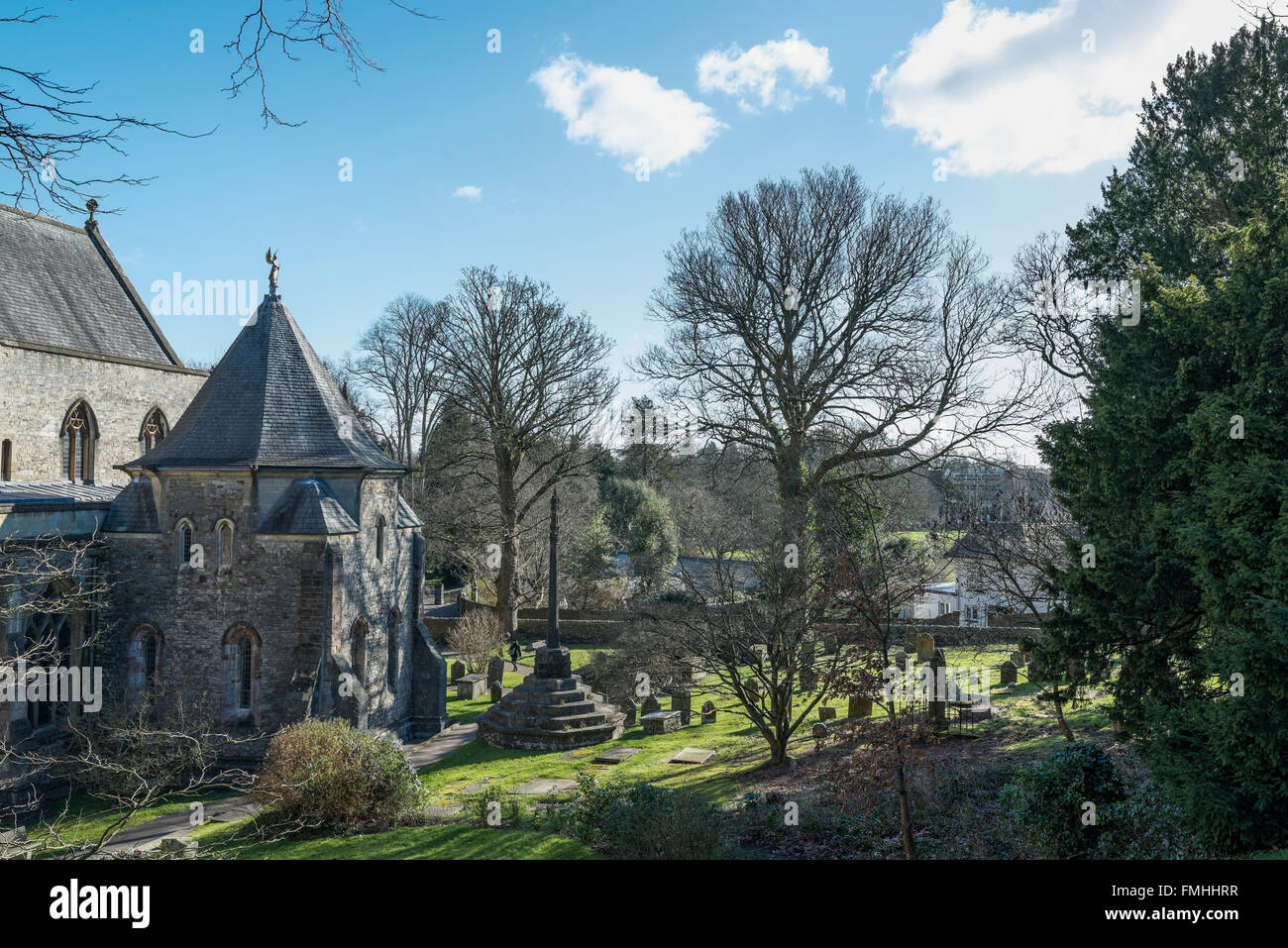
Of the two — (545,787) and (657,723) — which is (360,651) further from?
(657,723)

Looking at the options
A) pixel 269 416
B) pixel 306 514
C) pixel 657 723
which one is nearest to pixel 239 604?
pixel 306 514

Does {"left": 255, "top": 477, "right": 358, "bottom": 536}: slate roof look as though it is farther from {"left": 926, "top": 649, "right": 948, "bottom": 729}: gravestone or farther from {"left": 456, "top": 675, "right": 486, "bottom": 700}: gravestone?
{"left": 926, "top": 649, "right": 948, "bottom": 729}: gravestone

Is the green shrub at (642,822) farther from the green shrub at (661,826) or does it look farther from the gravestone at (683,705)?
the gravestone at (683,705)

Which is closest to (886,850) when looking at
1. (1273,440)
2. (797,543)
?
(1273,440)

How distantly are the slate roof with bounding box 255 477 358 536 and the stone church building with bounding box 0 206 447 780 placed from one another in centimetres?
4

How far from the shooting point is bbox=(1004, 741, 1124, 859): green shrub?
9484mm

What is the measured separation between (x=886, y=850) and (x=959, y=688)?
10.1 meters

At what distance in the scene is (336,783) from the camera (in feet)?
38.9

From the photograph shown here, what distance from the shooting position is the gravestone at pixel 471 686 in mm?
24438

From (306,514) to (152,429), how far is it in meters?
10.1

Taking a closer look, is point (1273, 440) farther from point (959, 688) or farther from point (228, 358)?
point (228, 358)

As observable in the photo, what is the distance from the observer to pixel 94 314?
Result: 22953mm

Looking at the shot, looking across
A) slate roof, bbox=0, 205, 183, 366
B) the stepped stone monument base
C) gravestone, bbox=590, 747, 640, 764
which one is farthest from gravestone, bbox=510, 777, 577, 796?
slate roof, bbox=0, 205, 183, 366

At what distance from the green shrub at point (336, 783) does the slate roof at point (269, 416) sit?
717 cm
